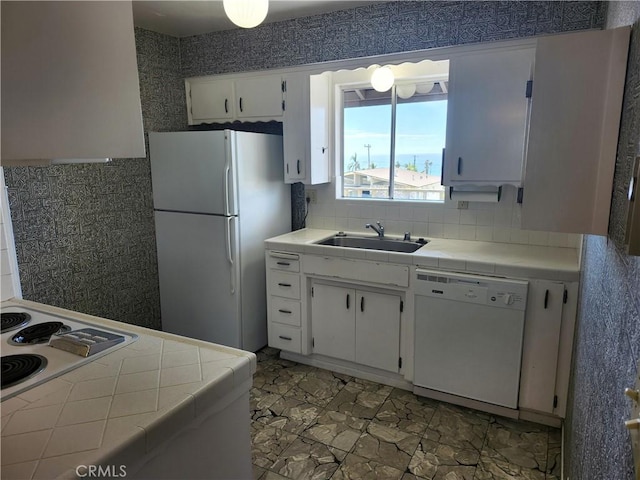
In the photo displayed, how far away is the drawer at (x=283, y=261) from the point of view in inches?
120

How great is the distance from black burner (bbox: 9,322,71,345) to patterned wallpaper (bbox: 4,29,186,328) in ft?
5.27

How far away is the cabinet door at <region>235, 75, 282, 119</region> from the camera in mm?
3311

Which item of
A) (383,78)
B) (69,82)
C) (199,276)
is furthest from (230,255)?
(69,82)

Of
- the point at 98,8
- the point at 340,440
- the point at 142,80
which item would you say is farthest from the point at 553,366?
the point at 142,80

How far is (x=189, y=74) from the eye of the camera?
146 inches

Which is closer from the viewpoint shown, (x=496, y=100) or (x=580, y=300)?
(x=580, y=300)

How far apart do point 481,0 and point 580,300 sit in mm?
1880

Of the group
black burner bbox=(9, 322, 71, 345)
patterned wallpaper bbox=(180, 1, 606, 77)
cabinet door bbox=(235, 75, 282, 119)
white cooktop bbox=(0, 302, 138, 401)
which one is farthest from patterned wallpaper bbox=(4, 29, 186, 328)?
black burner bbox=(9, 322, 71, 345)

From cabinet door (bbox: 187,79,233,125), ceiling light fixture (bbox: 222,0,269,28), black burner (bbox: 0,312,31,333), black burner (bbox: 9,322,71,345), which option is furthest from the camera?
cabinet door (bbox: 187,79,233,125)

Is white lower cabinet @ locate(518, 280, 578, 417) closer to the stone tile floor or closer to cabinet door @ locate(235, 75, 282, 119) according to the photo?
the stone tile floor

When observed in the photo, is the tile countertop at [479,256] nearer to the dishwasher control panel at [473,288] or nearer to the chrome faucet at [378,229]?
the dishwasher control panel at [473,288]

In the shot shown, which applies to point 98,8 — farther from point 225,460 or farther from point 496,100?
point 496,100

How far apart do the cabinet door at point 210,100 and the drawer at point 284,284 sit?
142 cm

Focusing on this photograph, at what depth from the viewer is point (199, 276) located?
3.33 m
